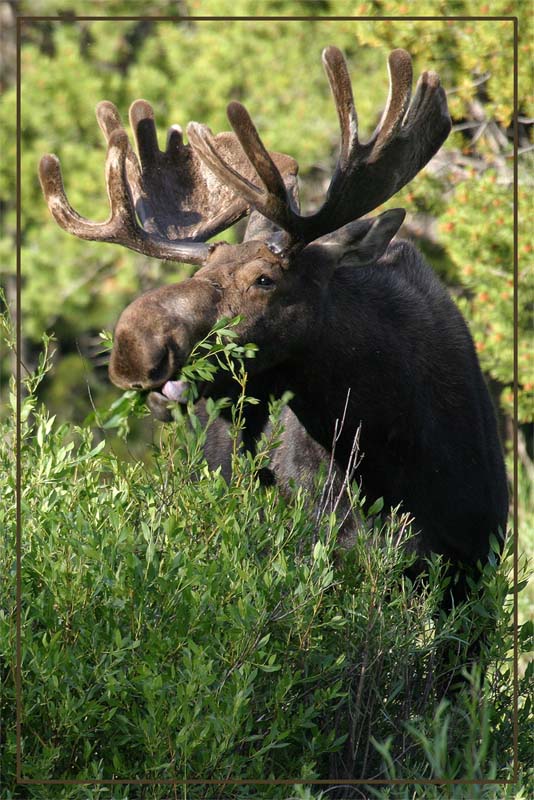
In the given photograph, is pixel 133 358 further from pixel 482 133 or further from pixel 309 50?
pixel 309 50

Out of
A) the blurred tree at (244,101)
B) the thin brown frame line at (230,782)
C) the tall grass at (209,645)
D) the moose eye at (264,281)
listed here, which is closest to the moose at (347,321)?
the moose eye at (264,281)

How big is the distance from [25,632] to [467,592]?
6.34ft

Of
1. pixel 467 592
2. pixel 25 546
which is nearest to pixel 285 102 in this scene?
pixel 467 592

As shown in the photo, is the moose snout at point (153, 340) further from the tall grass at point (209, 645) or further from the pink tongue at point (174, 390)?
the tall grass at point (209, 645)

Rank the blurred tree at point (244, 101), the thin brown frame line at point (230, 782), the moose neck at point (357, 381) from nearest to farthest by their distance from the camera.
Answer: the thin brown frame line at point (230, 782) < the moose neck at point (357, 381) < the blurred tree at point (244, 101)

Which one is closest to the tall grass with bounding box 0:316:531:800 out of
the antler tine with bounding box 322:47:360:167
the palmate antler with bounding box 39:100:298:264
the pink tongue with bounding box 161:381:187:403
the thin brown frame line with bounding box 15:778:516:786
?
the thin brown frame line with bounding box 15:778:516:786

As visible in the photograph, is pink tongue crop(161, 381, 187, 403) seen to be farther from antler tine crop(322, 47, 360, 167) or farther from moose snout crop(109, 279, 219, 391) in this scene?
antler tine crop(322, 47, 360, 167)

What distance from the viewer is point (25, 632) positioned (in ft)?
13.5

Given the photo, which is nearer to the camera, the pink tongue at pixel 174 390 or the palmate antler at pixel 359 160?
the pink tongue at pixel 174 390

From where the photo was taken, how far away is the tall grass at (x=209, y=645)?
3.97m

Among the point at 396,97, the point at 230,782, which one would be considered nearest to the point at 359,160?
the point at 396,97

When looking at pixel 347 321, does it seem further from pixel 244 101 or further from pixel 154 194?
pixel 244 101

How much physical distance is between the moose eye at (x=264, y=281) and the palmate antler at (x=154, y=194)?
399mm

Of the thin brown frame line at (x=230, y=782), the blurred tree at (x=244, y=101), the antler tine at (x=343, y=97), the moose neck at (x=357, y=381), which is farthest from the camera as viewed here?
the blurred tree at (x=244, y=101)
